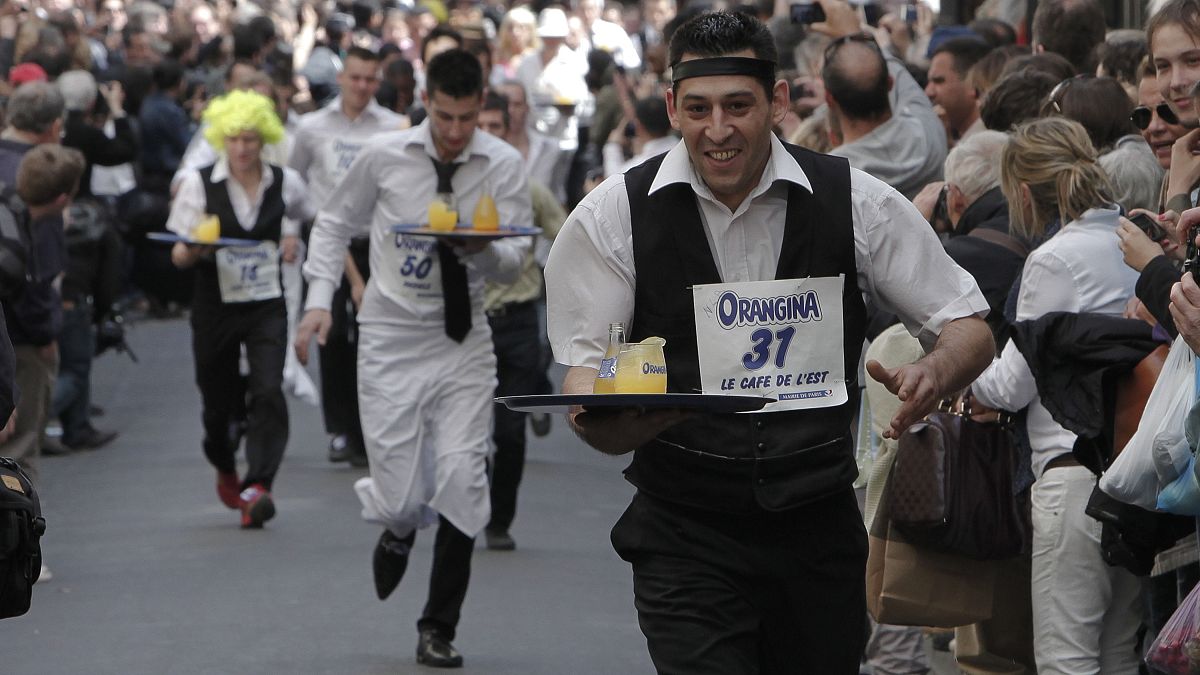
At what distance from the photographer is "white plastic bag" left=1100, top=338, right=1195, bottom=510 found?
493 centimetres

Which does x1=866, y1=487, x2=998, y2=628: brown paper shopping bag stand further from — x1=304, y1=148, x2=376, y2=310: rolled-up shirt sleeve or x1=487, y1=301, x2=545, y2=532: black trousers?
x1=487, y1=301, x2=545, y2=532: black trousers

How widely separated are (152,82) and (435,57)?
12.2m

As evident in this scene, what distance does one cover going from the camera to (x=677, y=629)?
437 centimetres

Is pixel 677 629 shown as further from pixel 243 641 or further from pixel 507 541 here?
pixel 507 541

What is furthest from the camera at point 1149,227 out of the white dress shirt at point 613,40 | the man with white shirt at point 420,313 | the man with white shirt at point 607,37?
the white dress shirt at point 613,40

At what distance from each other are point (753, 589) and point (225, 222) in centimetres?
720

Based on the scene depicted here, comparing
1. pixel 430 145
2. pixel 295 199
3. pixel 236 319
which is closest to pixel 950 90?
pixel 430 145

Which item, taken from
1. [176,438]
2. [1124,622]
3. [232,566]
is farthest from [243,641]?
[176,438]

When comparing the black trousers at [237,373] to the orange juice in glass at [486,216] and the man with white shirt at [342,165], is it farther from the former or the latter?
the orange juice in glass at [486,216]

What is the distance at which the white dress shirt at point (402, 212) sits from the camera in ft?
26.1

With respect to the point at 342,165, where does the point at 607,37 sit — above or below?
above

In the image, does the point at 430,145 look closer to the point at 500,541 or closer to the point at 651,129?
the point at 500,541

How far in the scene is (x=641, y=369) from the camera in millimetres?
4109

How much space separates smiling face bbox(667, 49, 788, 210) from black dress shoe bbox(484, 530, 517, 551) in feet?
18.4
